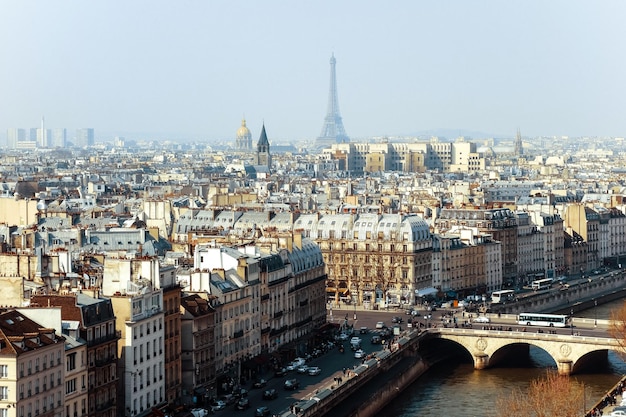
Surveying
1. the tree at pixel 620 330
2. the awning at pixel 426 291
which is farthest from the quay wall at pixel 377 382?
the tree at pixel 620 330

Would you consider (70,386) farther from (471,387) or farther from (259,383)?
(471,387)

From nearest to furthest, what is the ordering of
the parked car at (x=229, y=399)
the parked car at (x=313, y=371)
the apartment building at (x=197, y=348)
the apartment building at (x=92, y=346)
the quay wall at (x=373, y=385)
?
the apartment building at (x=92, y=346), the quay wall at (x=373, y=385), the parked car at (x=229, y=399), the apartment building at (x=197, y=348), the parked car at (x=313, y=371)

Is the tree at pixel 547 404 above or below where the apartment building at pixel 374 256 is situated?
below

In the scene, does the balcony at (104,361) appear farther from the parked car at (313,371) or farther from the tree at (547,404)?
the parked car at (313,371)

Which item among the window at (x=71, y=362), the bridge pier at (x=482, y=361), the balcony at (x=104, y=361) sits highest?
the window at (x=71, y=362)

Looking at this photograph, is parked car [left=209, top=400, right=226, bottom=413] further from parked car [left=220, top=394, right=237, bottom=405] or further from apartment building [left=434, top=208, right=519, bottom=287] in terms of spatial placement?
apartment building [left=434, top=208, right=519, bottom=287]

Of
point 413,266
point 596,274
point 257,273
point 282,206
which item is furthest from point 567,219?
point 257,273

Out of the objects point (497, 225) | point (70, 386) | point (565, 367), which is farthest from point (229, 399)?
point (497, 225)

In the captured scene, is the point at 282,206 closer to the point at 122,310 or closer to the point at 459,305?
the point at 459,305
